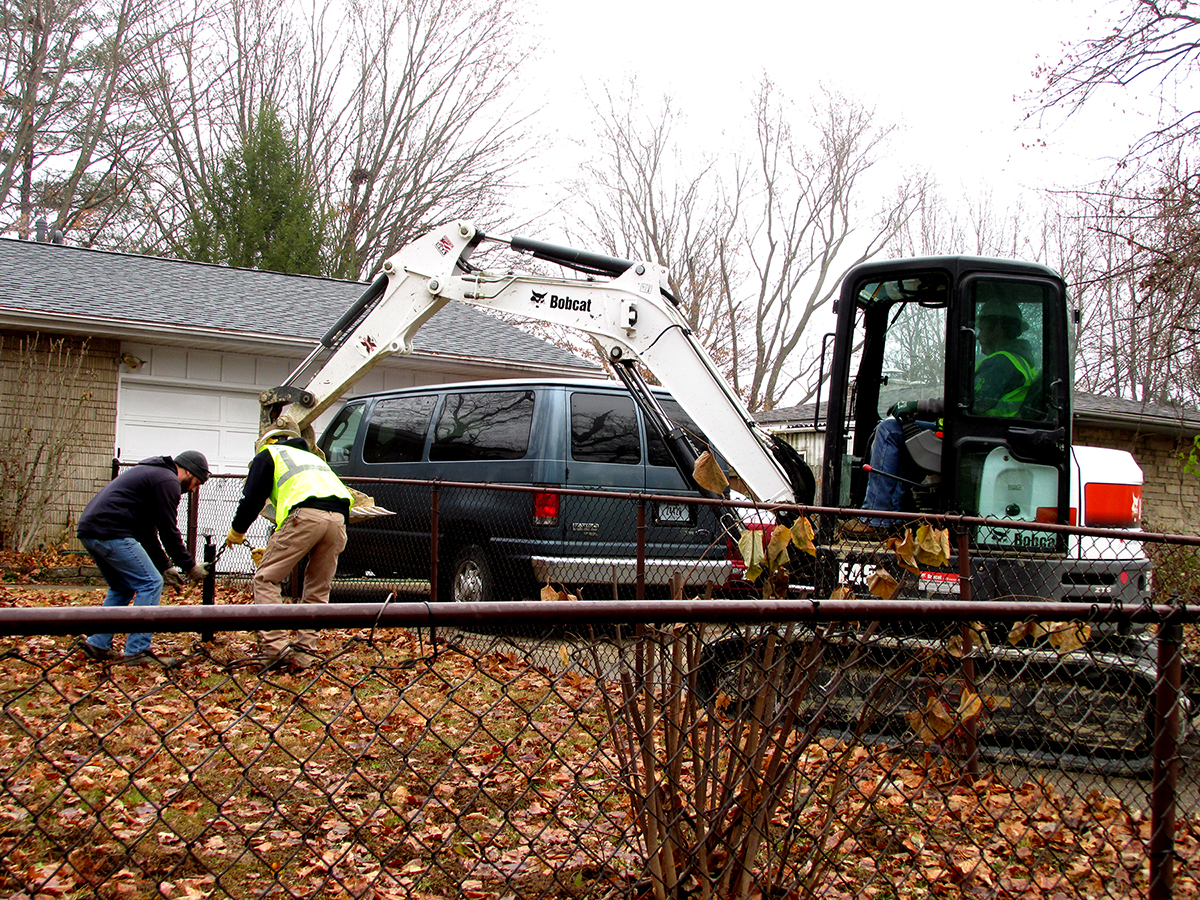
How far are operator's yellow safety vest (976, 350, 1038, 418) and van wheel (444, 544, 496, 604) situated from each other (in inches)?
156

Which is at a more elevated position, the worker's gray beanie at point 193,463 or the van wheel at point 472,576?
the worker's gray beanie at point 193,463

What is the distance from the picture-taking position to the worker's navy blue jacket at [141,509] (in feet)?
20.9

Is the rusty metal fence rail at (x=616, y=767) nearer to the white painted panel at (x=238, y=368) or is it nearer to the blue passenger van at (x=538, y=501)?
the blue passenger van at (x=538, y=501)

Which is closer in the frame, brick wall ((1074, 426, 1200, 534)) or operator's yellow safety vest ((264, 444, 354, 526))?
operator's yellow safety vest ((264, 444, 354, 526))

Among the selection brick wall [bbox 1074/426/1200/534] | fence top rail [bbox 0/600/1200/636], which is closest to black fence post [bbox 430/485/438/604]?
fence top rail [bbox 0/600/1200/636]

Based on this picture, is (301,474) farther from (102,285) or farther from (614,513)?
(102,285)

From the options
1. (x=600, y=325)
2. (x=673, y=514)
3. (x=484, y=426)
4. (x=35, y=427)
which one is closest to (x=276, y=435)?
(x=484, y=426)

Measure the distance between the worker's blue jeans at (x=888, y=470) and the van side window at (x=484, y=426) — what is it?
2905 mm

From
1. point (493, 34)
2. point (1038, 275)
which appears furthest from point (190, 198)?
point (1038, 275)

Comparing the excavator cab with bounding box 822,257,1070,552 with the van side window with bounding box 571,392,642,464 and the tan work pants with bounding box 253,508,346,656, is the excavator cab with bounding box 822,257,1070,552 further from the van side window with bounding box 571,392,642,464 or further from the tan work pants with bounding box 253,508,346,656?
the tan work pants with bounding box 253,508,346,656

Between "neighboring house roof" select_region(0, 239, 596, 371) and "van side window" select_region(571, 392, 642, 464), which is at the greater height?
"neighboring house roof" select_region(0, 239, 596, 371)

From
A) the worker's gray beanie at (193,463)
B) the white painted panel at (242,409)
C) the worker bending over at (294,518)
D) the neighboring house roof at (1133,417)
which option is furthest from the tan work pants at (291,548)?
the neighboring house roof at (1133,417)

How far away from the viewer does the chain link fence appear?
6.72ft

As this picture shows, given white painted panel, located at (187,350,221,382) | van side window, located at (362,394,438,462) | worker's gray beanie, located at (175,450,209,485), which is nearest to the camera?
worker's gray beanie, located at (175,450,209,485)
